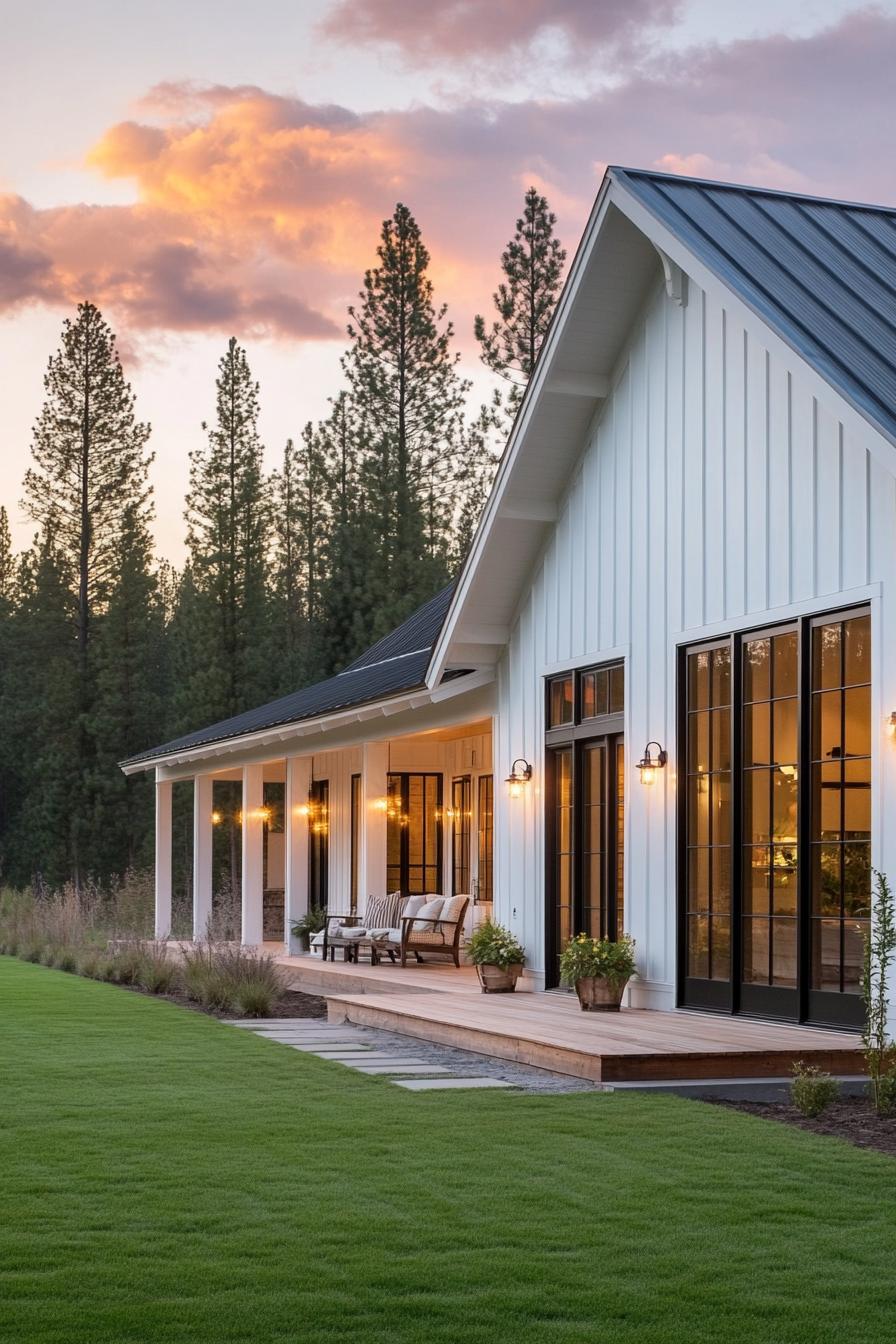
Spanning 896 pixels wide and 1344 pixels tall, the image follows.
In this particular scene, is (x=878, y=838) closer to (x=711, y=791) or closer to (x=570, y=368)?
(x=711, y=791)

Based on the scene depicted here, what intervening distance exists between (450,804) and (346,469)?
80.9ft

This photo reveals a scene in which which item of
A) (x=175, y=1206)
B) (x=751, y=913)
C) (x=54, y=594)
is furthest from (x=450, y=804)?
(x=54, y=594)

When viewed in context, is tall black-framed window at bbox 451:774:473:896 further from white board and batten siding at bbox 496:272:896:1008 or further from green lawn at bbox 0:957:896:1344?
green lawn at bbox 0:957:896:1344

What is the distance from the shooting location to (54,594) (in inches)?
1810

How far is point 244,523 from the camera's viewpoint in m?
41.5

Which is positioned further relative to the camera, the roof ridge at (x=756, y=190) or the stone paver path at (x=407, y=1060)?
the roof ridge at (x=756, y=190)

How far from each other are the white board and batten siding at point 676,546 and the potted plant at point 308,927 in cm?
606

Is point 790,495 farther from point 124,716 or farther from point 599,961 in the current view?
point 124,716

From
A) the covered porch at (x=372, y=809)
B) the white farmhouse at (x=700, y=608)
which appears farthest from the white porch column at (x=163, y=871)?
the white farmhouse at (x=700, y=608)

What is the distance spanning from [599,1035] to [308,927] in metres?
11.2

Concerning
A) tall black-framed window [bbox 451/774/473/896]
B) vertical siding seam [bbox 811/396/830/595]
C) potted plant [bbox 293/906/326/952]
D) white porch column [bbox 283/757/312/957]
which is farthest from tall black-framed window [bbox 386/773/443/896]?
vertical siding seam [bbox 811/396/830/595]

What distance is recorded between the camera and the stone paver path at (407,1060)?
9.03 metres

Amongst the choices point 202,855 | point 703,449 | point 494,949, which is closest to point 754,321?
point 703,449

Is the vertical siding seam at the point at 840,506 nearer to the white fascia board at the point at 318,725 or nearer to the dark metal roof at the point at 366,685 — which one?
the white fascia board at the point at 318,725
